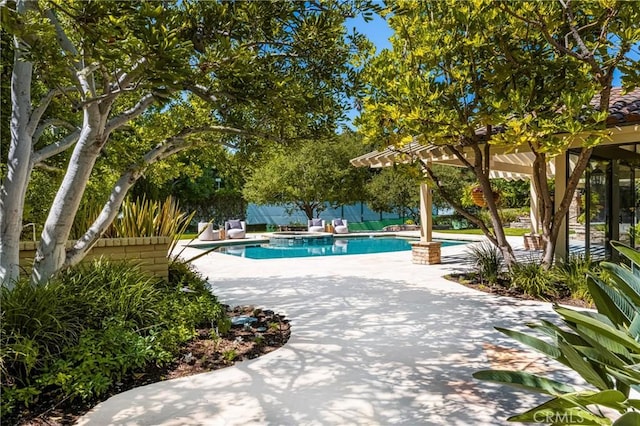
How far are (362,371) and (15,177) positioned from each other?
13.8 feet

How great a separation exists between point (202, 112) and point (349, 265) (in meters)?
6.86

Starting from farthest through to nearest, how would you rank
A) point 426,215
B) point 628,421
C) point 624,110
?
point 426,215
point 624,110
point 628,421

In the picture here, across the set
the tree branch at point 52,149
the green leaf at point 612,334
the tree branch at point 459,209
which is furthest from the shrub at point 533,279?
the tree branch at point 52,149

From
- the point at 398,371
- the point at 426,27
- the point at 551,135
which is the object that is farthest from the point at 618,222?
the point at 398,371

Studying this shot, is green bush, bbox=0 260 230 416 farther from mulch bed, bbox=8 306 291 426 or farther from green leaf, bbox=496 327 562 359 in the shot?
green leaf, bbox=496 327 562 359

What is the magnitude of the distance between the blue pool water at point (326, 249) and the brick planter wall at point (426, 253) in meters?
6.28

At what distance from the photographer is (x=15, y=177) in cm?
462

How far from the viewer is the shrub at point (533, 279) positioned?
24.5 ft

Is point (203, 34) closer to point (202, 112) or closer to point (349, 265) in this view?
point (202, 112)

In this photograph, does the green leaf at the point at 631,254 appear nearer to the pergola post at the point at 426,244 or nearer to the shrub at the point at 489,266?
the shrub at the point at 489,266

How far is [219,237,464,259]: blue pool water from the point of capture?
59.6ft

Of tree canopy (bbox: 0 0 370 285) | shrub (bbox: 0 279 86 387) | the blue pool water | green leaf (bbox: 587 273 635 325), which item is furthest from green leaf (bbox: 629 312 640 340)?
the blue pool water

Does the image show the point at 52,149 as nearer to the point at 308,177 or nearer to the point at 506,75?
the point at 506,75

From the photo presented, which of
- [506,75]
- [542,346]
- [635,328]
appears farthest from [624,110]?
[542,346]
